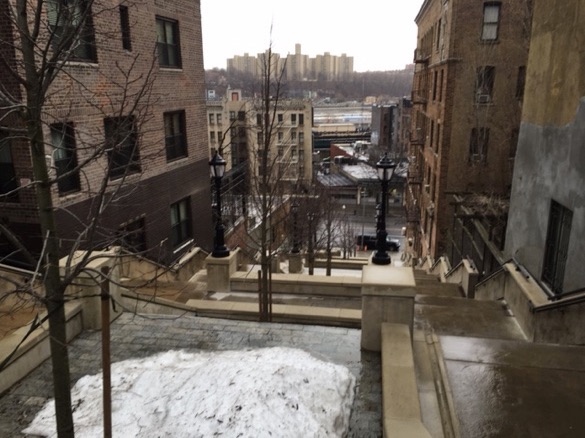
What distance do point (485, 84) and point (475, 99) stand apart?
800 millimetres

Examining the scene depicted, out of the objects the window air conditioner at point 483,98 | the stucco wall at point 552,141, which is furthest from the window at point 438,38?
the stucco wall at point 552,141

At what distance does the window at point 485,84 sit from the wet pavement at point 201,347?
18.4 m

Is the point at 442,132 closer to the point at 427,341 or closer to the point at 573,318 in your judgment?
the point at 573,318

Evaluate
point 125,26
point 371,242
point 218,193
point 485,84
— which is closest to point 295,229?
point 218,193

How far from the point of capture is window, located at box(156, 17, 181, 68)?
611 inches

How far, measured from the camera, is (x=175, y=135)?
16.8 meters

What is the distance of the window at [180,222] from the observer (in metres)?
17.2

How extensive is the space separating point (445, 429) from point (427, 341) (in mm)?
2031

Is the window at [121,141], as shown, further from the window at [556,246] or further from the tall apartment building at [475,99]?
the tall apartment building at [475,99]

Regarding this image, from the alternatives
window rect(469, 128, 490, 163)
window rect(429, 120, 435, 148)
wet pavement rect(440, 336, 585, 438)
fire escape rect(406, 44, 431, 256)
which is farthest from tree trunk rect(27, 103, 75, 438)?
fire escape rect(406, 44, 431, 256)

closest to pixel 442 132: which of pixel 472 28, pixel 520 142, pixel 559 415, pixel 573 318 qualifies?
pixel 472 28

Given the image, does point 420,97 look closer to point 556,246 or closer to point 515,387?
point 556,246

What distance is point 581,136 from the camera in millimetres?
8383

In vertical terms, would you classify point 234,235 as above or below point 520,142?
below
